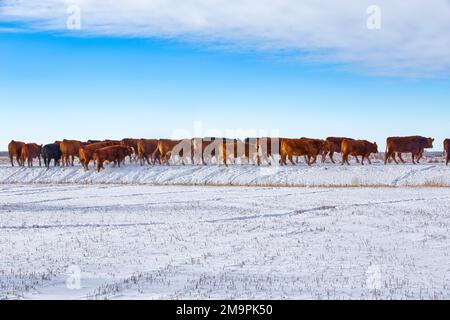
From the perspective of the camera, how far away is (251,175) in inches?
1518

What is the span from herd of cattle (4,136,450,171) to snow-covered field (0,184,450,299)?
56.9 feet

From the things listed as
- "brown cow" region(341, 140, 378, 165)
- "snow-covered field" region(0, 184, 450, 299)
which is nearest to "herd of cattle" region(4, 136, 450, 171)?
"brown cow" region(341, 140, 378, 165)

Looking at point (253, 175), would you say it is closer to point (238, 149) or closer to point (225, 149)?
point (225, 149)

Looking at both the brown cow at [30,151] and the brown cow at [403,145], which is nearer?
the brown cow at [403,145]

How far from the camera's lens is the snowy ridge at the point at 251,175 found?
35.1 m

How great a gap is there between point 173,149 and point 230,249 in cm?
3503

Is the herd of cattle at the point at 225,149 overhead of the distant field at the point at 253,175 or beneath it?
overhead

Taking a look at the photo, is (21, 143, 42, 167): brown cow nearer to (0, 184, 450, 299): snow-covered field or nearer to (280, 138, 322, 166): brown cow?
(280, 138, 322, 166): brown cow

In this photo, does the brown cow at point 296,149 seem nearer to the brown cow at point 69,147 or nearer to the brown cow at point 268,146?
the brown cow at point 268,146

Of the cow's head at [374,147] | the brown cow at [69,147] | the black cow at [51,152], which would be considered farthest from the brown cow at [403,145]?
the black cow at [51,152]

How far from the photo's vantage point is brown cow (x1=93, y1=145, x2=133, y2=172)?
43.5 metres

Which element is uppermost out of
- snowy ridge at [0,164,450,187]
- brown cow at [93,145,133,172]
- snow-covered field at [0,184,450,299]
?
brown cow at [93,145,133,172]

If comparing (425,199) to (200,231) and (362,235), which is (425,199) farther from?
(200,231)

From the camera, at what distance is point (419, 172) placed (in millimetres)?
35688
